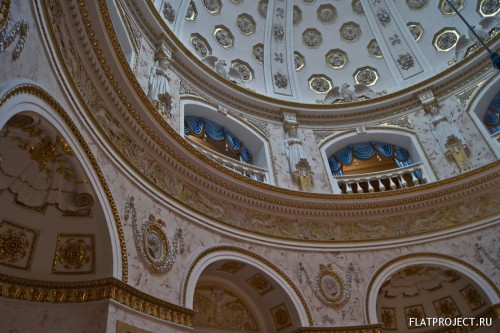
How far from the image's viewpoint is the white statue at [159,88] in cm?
983

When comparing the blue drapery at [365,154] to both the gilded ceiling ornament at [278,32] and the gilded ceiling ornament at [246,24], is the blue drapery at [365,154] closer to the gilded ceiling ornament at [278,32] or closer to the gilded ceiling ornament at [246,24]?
Answer: the gilded ceiling ornament at [278,32]

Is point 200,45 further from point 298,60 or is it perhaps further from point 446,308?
point 446,308

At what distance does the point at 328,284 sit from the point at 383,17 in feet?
41.4

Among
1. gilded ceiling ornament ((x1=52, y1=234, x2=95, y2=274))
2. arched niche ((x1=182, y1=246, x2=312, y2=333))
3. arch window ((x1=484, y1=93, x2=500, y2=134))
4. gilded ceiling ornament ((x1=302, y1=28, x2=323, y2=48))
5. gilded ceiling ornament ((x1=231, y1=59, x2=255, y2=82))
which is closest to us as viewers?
gilded ceiling ornament ((x1=52, y1=234, x2=95, y2=274))

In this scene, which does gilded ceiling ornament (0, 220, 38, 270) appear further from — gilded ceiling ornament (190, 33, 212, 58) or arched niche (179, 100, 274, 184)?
gilded ceiling ornament (190, 33, 212, 58)

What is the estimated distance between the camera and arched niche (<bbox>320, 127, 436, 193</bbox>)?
13.8 m

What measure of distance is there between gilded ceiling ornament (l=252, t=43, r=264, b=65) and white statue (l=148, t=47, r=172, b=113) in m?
6.34

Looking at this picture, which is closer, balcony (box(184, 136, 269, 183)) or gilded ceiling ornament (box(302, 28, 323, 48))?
balcony (box(184, 136, 269, 183))

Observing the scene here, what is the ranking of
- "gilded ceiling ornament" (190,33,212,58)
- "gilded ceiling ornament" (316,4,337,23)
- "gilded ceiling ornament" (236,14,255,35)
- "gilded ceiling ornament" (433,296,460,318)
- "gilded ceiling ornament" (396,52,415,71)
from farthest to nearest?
"gilded ceiling ornament" (316,4,337,23)
"gilded ceiling ornament" (236,14,255,35)
"gilded ceiling ornament" (396,52,415,71)
"gilded ceiling ornament" (190,33,212,58)
"gilded ceiling ornament" (433,296,460,318)

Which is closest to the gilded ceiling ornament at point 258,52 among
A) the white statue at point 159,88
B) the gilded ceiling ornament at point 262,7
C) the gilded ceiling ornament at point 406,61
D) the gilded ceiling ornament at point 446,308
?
the gilded ceiling ornament at point 262,7

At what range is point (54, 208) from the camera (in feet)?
20.7

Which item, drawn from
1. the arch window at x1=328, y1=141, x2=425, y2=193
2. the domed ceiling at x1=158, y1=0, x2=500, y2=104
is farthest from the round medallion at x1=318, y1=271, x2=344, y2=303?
the domed ceiling at x1=158, y1=0, x2=500, y2=104

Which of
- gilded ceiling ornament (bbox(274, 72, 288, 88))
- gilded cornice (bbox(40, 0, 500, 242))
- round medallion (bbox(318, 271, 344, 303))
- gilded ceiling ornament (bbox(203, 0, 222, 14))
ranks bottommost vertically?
round medallion (bbox(318, 271, 344, 303))

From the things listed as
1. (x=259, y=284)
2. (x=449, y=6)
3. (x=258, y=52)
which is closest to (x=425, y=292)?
(x=259, y=284)
